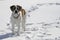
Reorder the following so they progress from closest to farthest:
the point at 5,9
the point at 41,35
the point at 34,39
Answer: the point at 34,39 → the point at 41,35 → the point at 5,9

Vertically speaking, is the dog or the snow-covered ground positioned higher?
the dog

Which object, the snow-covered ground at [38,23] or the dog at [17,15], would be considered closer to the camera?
the dog at [17,15]

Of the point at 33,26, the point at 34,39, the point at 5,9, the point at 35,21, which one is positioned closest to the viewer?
the point at 34,39

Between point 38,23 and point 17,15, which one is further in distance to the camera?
point 38,23

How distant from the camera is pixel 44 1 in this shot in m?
14.3

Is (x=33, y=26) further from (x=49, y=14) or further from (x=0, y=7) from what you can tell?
(x=0, y=7)

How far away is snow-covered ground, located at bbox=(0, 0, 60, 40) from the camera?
7.58 metres

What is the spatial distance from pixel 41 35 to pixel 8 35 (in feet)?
3.59

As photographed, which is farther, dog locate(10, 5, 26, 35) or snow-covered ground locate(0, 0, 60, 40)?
snow-covered ground locate(0, 0, 60, 40)

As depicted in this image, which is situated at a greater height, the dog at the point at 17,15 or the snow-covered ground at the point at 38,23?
the dog at the point at 17,15

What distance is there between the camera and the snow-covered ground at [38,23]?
7582 mm

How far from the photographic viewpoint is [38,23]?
30.3ft

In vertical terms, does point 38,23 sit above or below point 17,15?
below

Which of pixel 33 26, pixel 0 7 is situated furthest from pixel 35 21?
pixel 0 7
